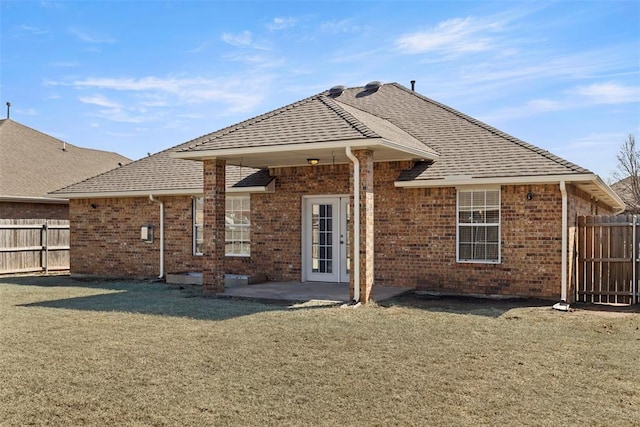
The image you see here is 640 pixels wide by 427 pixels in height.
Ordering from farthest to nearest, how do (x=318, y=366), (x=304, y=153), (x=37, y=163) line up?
(x=37, y=163) → (x=304, y=153) → (x=318, y=366)

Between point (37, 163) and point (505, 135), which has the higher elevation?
point (37, 163)

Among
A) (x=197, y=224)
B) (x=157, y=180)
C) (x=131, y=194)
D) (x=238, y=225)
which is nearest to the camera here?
(x=238, y=225)

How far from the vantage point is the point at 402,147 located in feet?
36.8

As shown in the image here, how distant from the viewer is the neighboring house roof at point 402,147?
1114cm

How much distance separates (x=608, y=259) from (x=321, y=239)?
6.54 m

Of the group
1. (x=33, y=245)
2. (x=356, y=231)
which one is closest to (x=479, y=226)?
(x=356, y=231)

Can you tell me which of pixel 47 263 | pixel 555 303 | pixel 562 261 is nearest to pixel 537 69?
pixel 562 261

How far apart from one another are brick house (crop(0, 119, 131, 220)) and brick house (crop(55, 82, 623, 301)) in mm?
4997

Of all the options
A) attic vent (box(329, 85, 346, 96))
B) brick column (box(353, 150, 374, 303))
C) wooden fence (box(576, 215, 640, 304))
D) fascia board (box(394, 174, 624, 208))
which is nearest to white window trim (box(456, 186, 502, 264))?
fascia board (box(394, 174, 624, 208))

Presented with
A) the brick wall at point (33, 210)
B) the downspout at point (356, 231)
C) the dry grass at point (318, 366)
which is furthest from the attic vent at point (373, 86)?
the brick wall at point (33, 210)

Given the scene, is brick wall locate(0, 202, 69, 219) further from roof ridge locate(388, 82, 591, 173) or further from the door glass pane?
roof ridge locate(388, 82, 591, 173)

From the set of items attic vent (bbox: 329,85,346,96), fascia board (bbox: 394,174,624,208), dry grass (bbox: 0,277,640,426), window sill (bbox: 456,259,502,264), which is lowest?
dry grass (bbox: 0,277,640,426)

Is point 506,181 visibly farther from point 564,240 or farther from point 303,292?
point 303,292

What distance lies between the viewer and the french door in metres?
14.2
